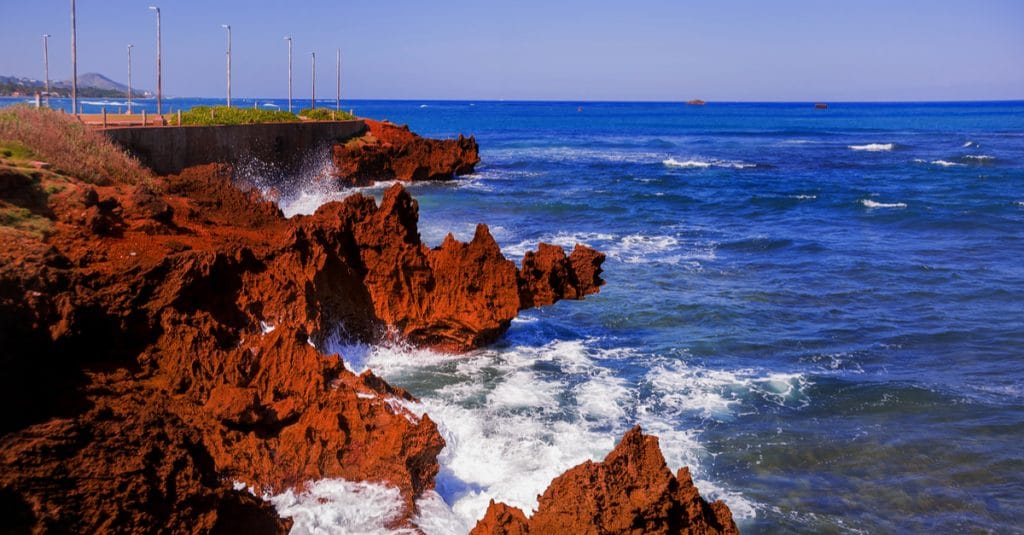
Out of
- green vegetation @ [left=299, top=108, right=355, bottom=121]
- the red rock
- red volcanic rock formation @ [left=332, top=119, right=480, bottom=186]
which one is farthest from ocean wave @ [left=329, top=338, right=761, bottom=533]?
green vegetation @ [left=299, top=108, right=355, bottom=121]

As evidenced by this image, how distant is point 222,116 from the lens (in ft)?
107

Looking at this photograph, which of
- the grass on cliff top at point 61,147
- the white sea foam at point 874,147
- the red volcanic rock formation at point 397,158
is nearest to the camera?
the grass on cliff top at point 61,147

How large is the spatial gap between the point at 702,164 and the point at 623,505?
49.2 metres

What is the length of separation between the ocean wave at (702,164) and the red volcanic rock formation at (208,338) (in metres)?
39.5

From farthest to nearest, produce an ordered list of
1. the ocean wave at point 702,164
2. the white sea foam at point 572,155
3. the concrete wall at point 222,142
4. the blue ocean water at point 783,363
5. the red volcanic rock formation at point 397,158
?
the white sea foam at point 572,155 → the ocean wave at point 702,164 → the red volcanic rock formation at point 397,158 → the concrete wall at point 222,142 → the blue ocean water at point 783,363

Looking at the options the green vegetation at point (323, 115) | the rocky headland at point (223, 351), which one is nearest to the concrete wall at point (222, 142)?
the green vegetation at point (323, 115)

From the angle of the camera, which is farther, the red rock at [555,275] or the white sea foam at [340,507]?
the red rock at [555,275]

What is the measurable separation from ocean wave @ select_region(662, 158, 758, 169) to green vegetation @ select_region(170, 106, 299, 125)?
966 inches

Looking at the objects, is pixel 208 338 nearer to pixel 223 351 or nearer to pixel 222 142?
pixel 223 351

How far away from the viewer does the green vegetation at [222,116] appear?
30.4m

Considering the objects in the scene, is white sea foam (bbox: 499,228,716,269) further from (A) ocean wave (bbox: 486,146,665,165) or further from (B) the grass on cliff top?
(A) ocean wave (bbox: 486,146,665,165)

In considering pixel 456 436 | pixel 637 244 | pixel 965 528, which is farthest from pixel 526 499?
pixel 637 244

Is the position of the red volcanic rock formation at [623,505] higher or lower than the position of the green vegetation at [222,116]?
lower

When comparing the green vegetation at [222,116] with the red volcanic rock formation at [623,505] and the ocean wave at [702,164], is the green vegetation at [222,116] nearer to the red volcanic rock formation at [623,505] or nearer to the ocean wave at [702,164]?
the ocean wave at [702,164]
